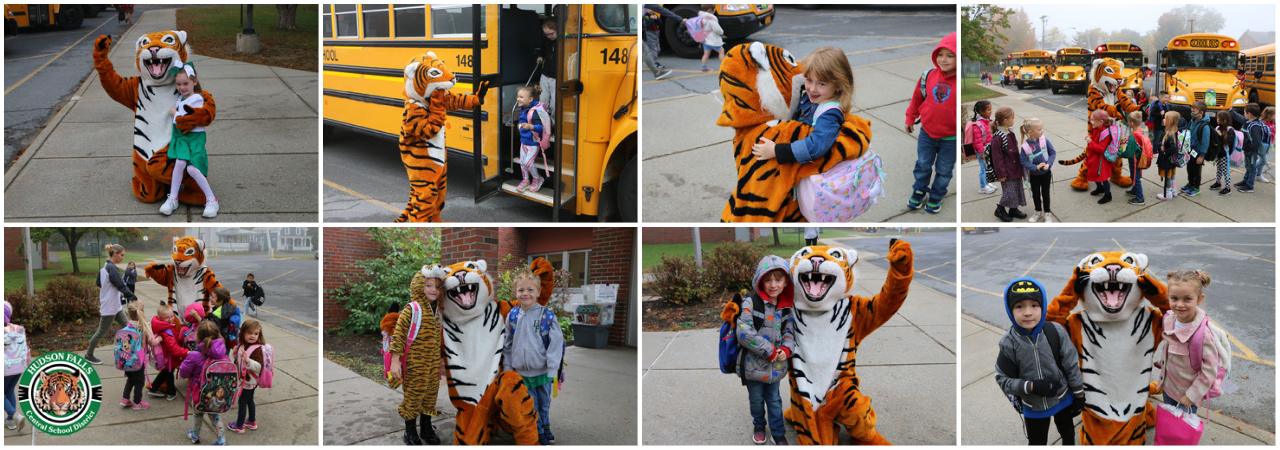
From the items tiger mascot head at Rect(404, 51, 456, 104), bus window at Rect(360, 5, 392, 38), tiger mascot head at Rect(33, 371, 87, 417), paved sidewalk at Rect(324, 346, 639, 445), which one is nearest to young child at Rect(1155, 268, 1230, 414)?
paved sidewalk at Rect(324, 346, 639, 445)

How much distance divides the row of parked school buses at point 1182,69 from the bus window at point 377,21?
5521mm

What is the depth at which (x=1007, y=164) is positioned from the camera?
5332mm

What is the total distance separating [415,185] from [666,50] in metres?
5.22

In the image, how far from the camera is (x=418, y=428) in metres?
4.54

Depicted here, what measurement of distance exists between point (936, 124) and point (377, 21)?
4.91 metres

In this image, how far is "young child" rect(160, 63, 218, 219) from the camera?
4953mm

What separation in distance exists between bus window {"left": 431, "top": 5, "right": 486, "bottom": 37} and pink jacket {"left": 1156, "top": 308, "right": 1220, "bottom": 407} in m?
5.05

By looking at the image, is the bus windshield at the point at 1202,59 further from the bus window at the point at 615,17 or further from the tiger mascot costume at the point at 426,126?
the tiger mascot costume at the point at 426,126

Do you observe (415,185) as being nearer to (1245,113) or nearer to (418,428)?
(418,428)

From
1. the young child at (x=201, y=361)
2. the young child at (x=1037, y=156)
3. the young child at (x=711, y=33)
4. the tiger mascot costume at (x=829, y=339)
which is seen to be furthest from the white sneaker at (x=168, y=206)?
the young child at (x=1037, y=156)

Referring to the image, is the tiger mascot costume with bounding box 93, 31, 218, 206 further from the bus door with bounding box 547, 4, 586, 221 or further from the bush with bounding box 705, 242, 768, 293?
the bush with bounding box 705, 242, 768, 293

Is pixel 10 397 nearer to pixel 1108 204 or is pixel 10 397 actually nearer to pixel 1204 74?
pixel 1108 204

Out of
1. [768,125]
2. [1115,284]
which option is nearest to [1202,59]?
[1115,284]

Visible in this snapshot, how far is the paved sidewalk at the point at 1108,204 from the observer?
5754 millimetres
